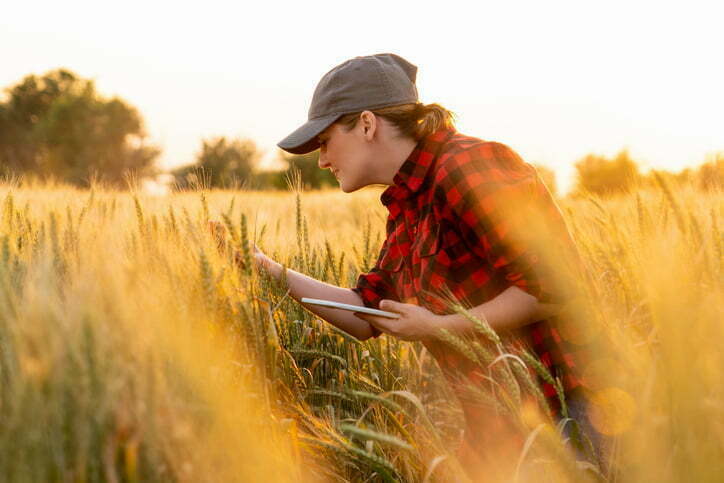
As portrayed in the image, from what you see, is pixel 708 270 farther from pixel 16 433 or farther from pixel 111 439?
pixel 16 433

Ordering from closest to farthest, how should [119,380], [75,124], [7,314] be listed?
[119,380]
[7,314]
[75,124]

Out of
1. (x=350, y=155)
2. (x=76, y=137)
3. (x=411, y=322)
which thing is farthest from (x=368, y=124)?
(x=76, y=137)

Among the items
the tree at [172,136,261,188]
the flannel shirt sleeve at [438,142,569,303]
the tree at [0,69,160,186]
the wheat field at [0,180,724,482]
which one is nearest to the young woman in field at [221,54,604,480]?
the flannel shirt sleeve at [438,142,569,303]

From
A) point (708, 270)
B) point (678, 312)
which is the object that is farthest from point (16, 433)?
point (708, 270)

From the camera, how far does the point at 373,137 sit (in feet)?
5.99

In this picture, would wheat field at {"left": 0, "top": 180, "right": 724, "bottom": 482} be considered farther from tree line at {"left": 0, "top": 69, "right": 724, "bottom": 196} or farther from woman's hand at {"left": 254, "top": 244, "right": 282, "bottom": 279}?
tree line at {"left": 0, "top": 69, "right": 724, "bottom": 196}

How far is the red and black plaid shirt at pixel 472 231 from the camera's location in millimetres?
1463

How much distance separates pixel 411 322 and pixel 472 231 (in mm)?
277

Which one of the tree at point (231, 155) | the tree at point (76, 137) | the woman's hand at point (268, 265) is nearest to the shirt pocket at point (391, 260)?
the woman's hand at point (268, 265)

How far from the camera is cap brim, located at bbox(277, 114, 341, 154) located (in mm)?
1821

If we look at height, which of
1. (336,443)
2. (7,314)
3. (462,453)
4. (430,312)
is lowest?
(462,453)

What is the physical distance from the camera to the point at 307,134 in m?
1.83

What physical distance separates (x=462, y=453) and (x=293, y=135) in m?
1.02

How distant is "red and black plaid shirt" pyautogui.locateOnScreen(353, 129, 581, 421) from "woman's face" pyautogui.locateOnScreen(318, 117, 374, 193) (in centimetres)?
10
